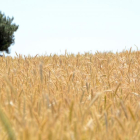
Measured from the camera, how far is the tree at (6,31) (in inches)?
898

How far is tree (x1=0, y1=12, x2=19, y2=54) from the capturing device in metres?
22.8

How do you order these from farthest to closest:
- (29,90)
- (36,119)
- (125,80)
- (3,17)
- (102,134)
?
1. (3,17)
2. (125,80)
3. (29,90)
4. (36,119)
5. (102,134)

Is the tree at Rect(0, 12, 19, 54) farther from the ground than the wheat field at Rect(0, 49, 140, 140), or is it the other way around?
the tree at Rect(0, 12, 19, 54)

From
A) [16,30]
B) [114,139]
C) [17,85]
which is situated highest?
[16,30]

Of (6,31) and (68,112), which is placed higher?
(6,31)

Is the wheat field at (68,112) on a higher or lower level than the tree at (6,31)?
lower

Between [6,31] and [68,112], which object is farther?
[6,31]

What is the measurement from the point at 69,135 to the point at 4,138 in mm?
386

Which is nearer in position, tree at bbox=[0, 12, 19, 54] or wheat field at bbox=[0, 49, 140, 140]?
wheat field at bbox=[0, 49, 140, 140]

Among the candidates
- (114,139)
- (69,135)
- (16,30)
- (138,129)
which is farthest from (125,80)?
(16,30)

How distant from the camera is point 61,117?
4.58 ft

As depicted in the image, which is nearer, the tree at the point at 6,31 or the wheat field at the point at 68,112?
the wheat field at the point at 68,112

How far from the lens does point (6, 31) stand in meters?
22.9

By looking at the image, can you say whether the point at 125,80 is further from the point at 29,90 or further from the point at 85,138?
the point at 85,138
